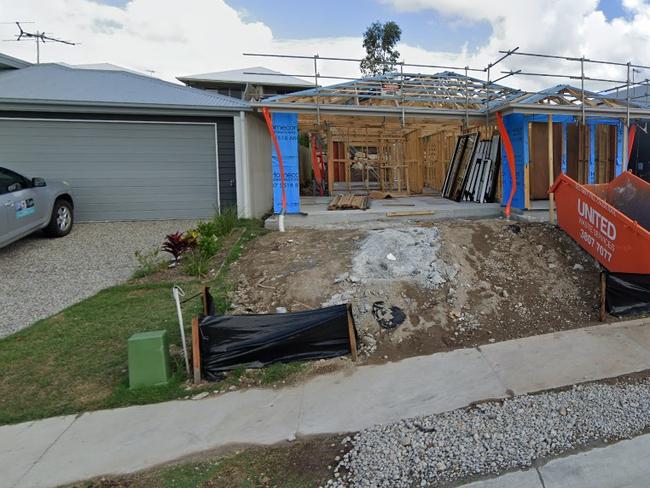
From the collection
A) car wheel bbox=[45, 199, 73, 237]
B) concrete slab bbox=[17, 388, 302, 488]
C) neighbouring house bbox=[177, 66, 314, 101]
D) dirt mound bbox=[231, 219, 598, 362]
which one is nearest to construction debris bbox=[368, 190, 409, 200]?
dirt mound bbox=[231, 219, 598, 362]

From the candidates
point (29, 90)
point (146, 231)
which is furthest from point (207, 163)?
point (29, 90)

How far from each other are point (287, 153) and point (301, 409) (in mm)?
7199

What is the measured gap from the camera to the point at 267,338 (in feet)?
13.6

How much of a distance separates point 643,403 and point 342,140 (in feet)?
47.2

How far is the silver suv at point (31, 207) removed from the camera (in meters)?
7.00

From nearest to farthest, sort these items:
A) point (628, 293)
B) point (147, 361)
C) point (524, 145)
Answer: point (147, 361) < point (628, 293) < point (524, 145)

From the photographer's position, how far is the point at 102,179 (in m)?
10.0

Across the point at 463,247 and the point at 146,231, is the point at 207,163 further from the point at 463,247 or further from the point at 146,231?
the point at 463,247

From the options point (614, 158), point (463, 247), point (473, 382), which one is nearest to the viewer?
point (473, 382)

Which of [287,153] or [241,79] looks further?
[241,79]

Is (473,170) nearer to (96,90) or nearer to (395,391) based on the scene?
(395,391)

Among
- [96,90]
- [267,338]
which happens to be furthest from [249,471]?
[96,90]

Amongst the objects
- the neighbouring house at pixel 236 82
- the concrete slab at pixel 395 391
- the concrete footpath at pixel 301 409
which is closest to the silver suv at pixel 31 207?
the concrete footpath at pixel 301 409

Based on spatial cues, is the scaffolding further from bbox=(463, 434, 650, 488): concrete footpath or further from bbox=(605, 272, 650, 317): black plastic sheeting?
bbox=(463, 434, 650, 488): concrete footpath
